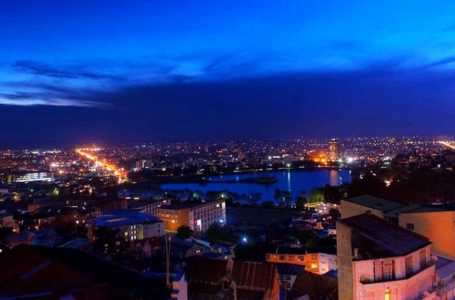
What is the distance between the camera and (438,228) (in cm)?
622

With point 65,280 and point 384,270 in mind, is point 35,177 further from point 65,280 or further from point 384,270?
point 65,280

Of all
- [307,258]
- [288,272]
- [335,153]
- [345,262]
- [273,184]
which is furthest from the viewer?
[335,153]

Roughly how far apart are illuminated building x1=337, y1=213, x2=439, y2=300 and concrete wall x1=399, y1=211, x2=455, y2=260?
1256 millimetres

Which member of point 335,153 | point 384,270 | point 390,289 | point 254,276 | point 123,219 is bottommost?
point 123,219

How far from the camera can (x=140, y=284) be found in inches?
149

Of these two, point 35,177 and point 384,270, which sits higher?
point 384,270

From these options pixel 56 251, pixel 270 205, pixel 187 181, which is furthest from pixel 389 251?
pixel 187 181

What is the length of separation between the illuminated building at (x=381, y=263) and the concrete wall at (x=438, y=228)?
1256 millimetres

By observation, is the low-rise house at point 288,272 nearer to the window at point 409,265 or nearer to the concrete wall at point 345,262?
the concrete wall at point 345,262

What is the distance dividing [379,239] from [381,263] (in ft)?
0.90

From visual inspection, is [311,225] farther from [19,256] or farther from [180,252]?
[19,256]

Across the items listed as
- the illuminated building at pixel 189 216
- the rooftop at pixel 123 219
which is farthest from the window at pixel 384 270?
the illuminated building at pixel 189 216

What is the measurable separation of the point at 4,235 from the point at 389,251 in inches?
387

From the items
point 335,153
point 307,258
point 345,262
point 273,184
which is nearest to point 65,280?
point 345,262
